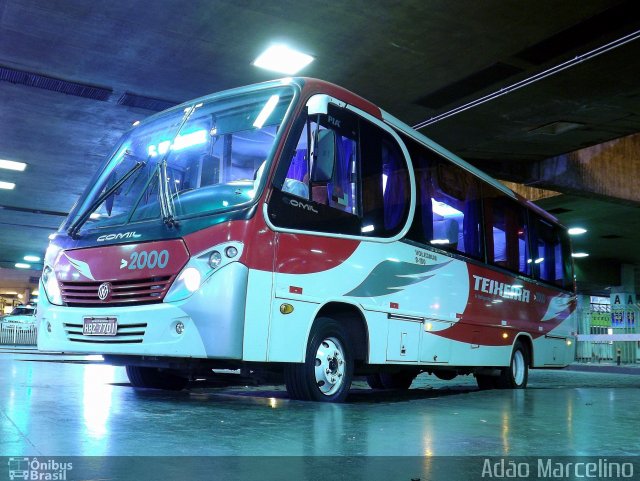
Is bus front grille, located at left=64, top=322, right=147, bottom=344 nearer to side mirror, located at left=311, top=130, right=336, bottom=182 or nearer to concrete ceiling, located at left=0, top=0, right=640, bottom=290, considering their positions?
side mirror, located at left=311, top=130, right=336, bottom=182

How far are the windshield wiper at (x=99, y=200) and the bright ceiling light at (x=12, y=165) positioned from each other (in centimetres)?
1336

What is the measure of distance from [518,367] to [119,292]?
322 inches

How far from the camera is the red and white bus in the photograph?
232 inches

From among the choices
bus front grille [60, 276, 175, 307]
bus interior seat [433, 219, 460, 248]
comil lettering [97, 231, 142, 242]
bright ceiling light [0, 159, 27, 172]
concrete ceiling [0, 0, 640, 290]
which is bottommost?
bus front grille [60, 276, 175, 307]

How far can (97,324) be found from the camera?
6.33 m

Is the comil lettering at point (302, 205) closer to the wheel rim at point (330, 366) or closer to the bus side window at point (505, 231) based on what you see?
the wheel rim at point (330, 366)

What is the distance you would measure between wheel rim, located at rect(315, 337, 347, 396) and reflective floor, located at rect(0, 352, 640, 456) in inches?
12.2

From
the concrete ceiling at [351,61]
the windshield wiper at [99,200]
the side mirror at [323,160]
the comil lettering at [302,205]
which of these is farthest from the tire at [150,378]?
the concrete ceiling at [351,61]

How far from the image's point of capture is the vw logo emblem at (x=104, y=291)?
6371mm

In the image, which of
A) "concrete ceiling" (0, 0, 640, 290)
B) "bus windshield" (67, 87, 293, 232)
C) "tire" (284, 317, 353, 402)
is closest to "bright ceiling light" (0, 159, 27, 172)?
"concrete ceiling" (0, 0, 640, 290)

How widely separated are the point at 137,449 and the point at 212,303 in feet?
6.53

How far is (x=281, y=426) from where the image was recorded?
16.5 feet

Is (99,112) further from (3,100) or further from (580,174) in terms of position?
(580,174)

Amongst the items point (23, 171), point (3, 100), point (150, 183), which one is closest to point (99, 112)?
point (3, 100)
